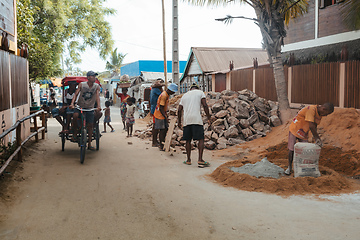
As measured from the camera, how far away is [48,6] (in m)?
23.2

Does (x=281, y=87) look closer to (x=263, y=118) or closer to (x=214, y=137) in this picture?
(x=263, y=118)

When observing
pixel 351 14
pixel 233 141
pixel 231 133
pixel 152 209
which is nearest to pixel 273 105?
pixel 231 133

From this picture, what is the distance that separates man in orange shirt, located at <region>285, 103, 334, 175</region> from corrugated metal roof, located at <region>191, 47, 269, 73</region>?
61.6 ft

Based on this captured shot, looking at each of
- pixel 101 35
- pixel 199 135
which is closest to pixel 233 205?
pixel 199 135

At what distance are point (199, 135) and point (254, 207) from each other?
3376 mm

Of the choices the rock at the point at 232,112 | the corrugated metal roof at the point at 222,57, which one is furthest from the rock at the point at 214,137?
the corrugated metal roof at the point at 222,57

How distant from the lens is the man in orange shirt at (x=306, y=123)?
6598mm

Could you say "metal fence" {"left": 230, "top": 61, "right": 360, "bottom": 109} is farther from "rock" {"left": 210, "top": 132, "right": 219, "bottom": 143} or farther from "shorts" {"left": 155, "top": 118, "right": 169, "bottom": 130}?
"shorts" {"left": 155, "top": 118, "right": 169, "bottom": 130}

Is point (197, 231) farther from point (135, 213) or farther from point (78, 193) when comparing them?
point (78, 193)

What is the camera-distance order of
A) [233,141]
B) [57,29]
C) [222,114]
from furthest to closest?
[57,29]
[222,114]
[233,141]

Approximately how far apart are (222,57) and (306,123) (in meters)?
21.1

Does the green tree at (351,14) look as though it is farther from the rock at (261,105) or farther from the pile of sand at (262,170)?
the pile of sand at (262,170)

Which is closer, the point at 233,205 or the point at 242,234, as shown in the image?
the point at 242,234

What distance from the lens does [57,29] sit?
23.9 meters
